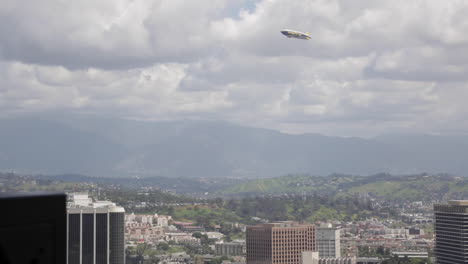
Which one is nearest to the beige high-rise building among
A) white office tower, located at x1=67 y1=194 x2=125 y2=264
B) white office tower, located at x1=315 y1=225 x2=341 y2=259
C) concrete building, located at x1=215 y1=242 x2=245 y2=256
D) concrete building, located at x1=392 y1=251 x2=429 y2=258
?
white office tower, located at x1=67 y1=194 x2=125 y2=264

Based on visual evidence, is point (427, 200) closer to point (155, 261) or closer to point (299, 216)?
point (299, 216)

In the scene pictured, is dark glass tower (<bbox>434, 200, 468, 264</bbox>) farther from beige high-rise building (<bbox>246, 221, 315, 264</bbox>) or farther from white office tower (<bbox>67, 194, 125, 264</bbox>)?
white office tower (<bbox>67, 194, 125, 264</bbox>)

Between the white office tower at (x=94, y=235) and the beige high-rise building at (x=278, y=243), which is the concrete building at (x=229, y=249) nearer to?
the beige high-rise building at (x=278, y=243)

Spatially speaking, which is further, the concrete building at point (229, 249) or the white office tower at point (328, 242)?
the concrete building at point (229, 249)

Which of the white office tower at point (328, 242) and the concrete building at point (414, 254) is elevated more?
the white office tower at point (328, 242)

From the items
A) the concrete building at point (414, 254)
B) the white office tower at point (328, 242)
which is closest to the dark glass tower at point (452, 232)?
the white office tower at point (328, 242)

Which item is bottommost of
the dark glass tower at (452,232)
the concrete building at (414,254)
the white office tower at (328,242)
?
the concrete building at (414,254)

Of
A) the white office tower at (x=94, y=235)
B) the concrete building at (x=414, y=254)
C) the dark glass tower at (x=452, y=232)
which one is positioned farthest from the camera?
the concrete building at (x=414, y=254)

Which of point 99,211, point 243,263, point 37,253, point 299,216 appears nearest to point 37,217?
point 37,253
